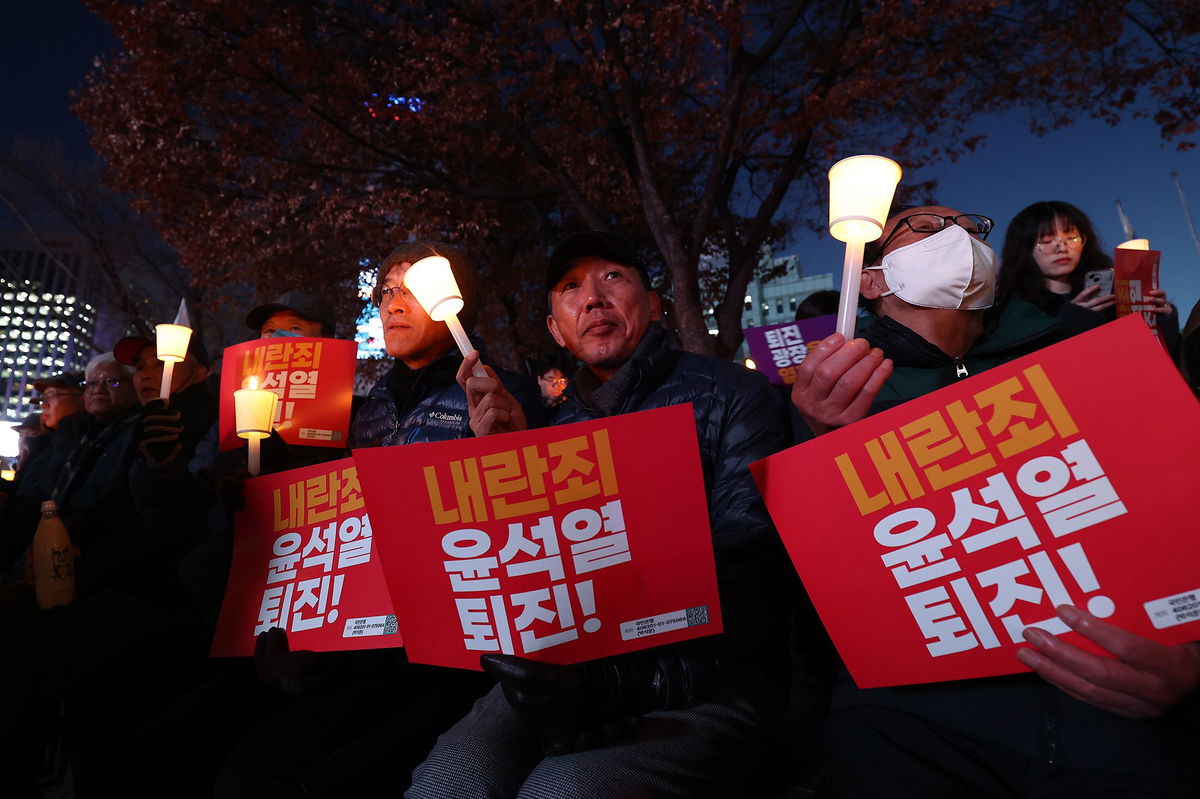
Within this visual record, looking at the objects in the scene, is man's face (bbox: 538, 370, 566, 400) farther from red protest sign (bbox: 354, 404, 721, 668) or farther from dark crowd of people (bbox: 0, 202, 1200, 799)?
red protest sign (bbox: 354, 404, 721, 668)

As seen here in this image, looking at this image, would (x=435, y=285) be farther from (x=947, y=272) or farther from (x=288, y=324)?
(x=288, y=324)

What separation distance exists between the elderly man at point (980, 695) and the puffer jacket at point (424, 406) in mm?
1447

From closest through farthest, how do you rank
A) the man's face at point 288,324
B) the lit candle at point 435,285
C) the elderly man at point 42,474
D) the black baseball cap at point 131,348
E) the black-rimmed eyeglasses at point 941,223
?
the lit candle at point 435,285, the black-rimmed eyeglasses at point 941,223, the man's face at point 288,324, the black baseball cap at point 131,348, the elderly man at point 42,474

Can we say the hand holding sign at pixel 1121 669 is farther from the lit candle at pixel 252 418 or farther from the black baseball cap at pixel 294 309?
the black baseball cap at pixel 294 309

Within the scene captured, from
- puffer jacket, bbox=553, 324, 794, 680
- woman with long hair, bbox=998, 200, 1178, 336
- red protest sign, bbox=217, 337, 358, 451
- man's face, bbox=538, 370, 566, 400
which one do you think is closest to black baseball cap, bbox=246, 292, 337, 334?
red protest sign, bbox=217, 337, 358, 451

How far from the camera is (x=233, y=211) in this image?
38.9 feet

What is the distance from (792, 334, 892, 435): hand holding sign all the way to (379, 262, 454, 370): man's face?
6.16 feet

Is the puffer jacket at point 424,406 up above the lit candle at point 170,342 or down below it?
below

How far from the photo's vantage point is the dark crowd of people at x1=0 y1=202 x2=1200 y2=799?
141 centimetres

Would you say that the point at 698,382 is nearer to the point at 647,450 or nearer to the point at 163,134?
the point at 647,450

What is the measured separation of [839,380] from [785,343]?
3544 mm

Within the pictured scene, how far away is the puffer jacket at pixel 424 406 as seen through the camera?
2.68 metres

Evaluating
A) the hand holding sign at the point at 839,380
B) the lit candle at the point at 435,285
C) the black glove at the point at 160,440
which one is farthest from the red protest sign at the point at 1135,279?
the black glove at the point at 160,440

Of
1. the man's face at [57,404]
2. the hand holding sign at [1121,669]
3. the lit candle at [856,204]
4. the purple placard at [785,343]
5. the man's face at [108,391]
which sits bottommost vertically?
the hand holding sign at [1121,669]
